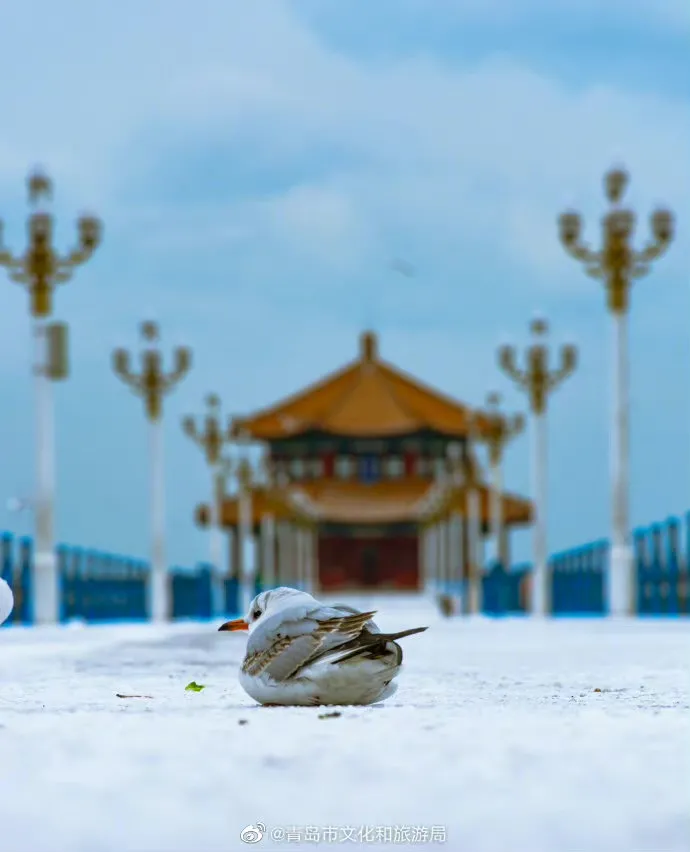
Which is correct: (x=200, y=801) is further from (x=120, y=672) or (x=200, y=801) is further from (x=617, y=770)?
(x=120, y=672)

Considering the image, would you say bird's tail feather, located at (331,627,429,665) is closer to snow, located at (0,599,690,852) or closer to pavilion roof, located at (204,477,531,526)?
snow, located at (0,599,690,852)

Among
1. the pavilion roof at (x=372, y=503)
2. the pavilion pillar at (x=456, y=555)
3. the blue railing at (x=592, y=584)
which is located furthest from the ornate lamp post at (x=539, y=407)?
the pavilion roof at (x=372, y=503)

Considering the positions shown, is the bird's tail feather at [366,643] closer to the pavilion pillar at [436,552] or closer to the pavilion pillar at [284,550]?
the pavilion pillar at [436,552]

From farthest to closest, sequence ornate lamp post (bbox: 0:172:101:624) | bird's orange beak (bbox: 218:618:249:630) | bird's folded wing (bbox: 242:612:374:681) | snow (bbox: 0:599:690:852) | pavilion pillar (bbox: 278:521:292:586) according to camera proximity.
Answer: pavilion pillar (bbox: 278:521:292:586) → ornate lamp post (bbox: 0:172:101:624) → bird's orange beak (bbox: 218:618:249:630) → bird's folded wing (bbox: 242:612:374:681) → snow (bbox: 0:599:690:852)

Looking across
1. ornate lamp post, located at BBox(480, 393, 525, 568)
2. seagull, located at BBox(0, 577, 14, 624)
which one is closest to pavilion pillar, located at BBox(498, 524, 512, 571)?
ornate lamp post, located at BBox(480, 393, 525, 568)

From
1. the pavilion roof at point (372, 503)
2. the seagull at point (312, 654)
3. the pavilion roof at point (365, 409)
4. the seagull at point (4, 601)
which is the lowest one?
the seagull at point (312, 654)

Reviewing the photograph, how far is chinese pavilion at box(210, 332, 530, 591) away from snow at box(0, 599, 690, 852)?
80.2 m

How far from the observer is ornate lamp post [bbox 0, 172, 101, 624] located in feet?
82.3

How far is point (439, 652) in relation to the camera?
1545 cm

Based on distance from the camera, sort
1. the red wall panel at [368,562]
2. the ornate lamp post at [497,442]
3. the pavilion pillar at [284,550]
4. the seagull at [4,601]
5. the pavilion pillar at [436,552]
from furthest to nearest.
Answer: the red wall panel at [368,562], the pavilion pillar at [284,550], the pavilion pillar at [436,552], the ornate lamp post at [497,442], the seagull at [4,601]

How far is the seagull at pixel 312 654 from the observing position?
7586mm

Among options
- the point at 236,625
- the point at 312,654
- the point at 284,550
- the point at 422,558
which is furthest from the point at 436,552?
the point at 312,654

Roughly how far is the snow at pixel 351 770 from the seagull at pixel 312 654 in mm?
152

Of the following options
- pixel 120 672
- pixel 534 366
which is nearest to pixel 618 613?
pixel 534 366
